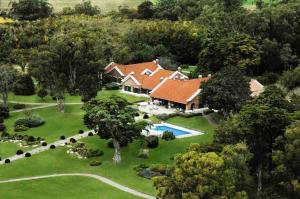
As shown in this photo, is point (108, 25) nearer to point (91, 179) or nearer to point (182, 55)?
point (182, 55)

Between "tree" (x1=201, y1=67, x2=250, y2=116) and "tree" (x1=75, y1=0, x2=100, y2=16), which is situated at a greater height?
"tree" (x1=75, y1=0, x2=100, y2=16)

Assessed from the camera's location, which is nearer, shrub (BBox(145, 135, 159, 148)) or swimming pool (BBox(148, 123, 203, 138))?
shrub (BBox(145, 135, 159, 148))

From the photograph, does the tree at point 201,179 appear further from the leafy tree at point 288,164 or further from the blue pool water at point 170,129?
the blue pool water at point 170,129

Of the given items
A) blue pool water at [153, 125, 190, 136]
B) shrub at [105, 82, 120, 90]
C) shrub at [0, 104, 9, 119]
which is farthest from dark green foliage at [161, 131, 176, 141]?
shrub at [105, 82, 120, 90]

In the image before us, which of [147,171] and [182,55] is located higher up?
[182,55]

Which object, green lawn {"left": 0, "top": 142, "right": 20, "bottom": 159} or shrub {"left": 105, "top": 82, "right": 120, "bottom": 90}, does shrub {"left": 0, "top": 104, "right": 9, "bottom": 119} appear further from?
shrub {"left": 105, "top": 82, "right": 120, "bottom": 90}

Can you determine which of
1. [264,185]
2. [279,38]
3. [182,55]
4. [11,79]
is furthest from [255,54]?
[264,185]

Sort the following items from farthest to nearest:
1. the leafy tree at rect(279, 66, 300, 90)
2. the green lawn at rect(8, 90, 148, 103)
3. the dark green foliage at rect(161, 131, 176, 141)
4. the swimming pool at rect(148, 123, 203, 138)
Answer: the green lawn at rect(8, 90, 148, 103) → the leafy tree at rect(279, 66, 300, 90) → the swimming pool at rect(148, 123, 203, 138) → the dark green foliage at rect(161, 131, 176, 141)
